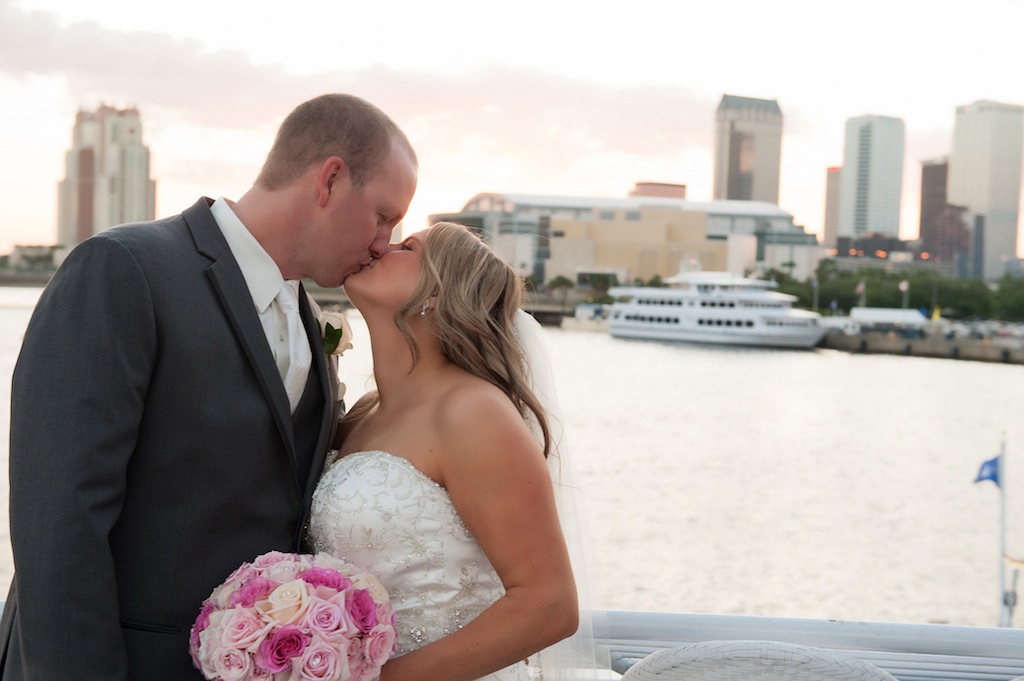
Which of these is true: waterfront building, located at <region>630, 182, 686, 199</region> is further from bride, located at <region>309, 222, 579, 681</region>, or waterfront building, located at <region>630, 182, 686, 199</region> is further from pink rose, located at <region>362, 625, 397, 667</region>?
pink rose, located at <region>362, 625, 397, 667</region>

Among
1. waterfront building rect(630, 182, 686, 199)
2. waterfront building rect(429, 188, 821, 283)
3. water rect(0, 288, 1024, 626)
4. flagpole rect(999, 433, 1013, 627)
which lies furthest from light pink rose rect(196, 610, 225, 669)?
waterfront building rect(630, 182, 686, 199)

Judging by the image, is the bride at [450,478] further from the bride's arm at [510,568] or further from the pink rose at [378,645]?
the pink rose at [378,645]

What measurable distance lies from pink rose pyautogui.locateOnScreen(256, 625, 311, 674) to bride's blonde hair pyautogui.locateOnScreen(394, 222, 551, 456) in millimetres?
650

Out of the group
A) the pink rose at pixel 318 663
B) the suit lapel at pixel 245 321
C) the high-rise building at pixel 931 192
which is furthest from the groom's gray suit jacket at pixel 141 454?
the high-rise building at pixel 931 192

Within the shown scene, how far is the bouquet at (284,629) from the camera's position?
1.45 metres

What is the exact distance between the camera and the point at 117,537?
1529mm

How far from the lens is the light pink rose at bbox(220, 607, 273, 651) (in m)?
1.44

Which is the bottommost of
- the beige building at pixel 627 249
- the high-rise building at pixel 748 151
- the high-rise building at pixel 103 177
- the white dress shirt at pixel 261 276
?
the white dress shirt at pixel 261 276

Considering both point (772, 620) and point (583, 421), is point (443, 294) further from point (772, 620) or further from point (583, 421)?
point (583, 421)

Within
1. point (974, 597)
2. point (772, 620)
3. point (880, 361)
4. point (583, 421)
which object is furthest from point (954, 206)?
point (772, 620)

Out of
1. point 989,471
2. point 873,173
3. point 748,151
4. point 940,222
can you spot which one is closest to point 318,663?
point 989,471

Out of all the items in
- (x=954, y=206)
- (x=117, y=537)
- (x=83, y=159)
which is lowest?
(x=117, y=537)

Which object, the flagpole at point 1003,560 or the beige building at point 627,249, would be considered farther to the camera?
the beige building at point 627,249

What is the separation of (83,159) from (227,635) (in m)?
14.7
